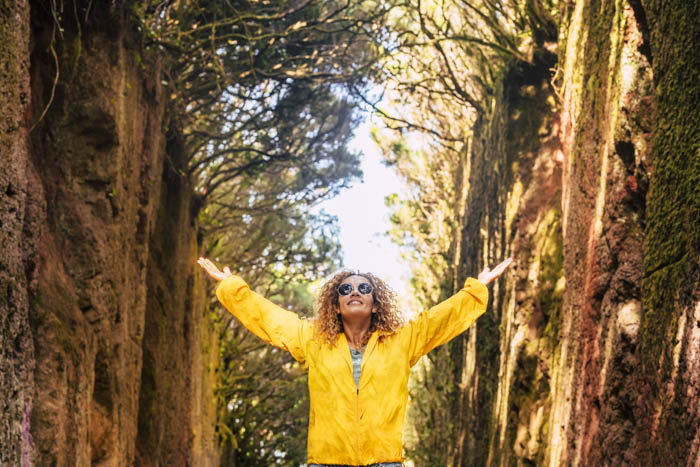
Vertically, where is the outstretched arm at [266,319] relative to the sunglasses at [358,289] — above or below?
below

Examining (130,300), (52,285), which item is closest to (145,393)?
(130,300)

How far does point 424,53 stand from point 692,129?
9.64 m

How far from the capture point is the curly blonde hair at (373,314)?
432 centimetres

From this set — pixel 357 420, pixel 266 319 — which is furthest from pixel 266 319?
pixel 357 420

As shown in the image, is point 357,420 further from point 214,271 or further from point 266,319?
point 214,271

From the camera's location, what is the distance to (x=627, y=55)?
4734mm

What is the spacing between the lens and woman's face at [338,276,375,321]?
4.33 metres

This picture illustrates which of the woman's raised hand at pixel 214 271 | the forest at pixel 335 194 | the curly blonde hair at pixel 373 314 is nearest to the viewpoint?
the forest at pixel 335 194

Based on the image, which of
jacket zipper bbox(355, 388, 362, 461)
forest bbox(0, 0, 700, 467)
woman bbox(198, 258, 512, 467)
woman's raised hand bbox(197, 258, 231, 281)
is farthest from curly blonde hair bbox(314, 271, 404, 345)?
woman's raised hand bbox(197, 258, 231, 281)

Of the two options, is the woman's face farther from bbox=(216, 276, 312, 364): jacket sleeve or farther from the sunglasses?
bbox=(216, 276, 312, 364): jacket sleeve

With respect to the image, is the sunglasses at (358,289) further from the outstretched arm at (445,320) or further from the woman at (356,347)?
the outstretched arm at (445,320)

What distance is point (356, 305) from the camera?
4336 millimetres

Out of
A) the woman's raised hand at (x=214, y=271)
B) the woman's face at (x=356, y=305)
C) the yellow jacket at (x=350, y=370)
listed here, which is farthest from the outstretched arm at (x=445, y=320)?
the woman's raised hand at (x=214, y=271)

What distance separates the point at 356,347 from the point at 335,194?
11.4m
